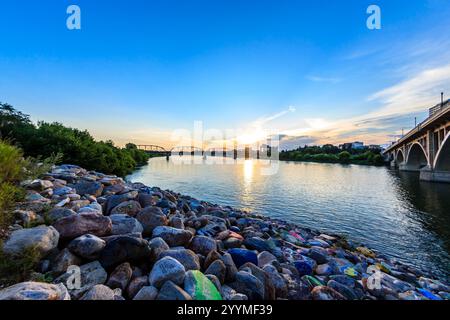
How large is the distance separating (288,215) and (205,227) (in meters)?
8.72

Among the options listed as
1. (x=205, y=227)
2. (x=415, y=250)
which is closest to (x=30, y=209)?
(x=205, y=227)

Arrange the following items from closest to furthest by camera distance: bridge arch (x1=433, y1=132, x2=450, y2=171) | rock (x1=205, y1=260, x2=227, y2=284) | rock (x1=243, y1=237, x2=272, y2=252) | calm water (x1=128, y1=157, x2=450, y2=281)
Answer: rock (x1=205, y1=260, x2=227, y2=284) → rock (x1=243, y1=237, x2=272, y2=252) → calm water (x1=128, y1=157, x2=450, y2=281) → bridge arch (x1=433, y1=132, x2=450, y2=171)

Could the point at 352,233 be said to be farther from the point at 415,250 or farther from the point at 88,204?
the point at 88,204

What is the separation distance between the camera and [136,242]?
332 centimetres

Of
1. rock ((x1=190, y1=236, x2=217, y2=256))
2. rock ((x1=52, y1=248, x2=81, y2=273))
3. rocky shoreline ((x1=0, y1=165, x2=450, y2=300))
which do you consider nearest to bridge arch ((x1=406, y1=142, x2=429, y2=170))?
rocky shoreline ((x1=0, y1=165, x2=450, y2=300))

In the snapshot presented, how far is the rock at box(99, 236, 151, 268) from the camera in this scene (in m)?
3.15

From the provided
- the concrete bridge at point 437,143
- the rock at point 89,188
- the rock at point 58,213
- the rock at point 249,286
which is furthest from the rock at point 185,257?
the concrete bridge at point 437,143

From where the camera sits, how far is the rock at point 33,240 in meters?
2.84

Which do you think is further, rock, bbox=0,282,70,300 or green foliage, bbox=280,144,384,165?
green foliage, bbox=280,144,384,165

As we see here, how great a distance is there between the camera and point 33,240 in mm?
2975

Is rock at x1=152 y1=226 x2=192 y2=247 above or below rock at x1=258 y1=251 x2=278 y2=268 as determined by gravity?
above

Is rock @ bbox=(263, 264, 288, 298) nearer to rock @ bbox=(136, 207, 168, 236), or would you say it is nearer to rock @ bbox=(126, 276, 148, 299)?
rock @ bbox=(126, 276, 148, 299)

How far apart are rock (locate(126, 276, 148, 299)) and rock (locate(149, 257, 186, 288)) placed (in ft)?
0.32
